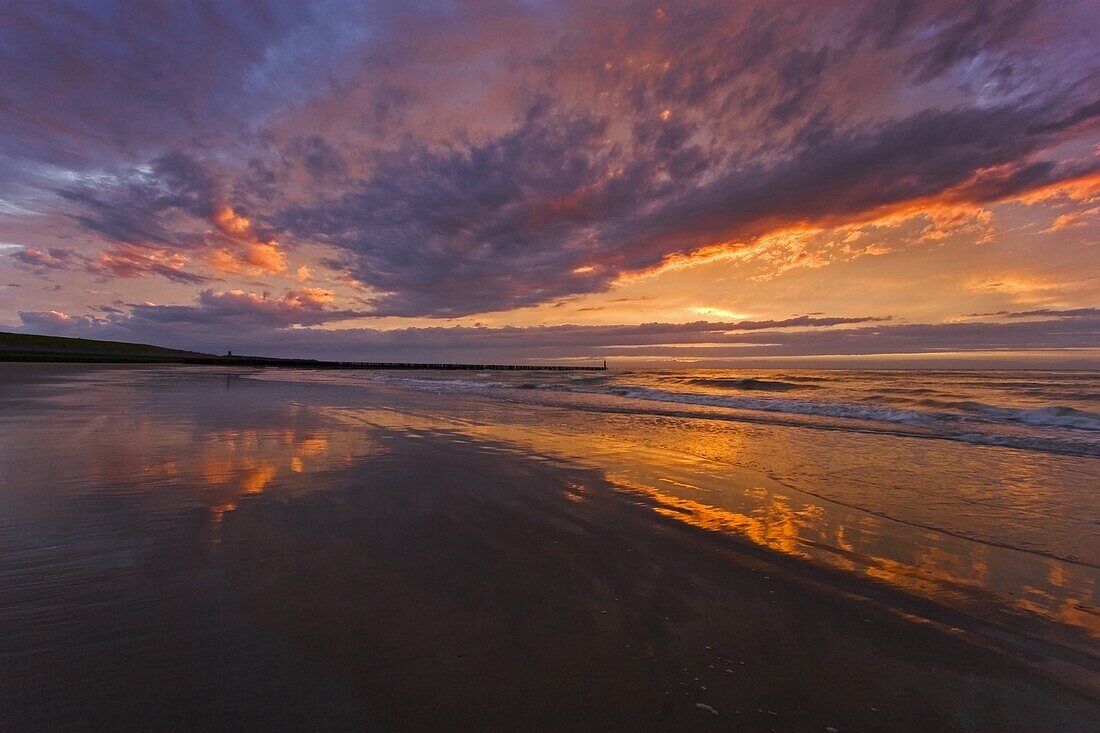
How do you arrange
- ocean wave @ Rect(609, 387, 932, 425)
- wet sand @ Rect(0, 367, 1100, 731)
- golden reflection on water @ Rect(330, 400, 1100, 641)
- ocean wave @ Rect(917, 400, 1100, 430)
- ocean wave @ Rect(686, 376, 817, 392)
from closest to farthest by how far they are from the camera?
wet sand @ Rect(0, 367, 1100, 731), golden reflection on water @ Rect(330, 400, 1100, 641), ocean wave @ Rect(917, 400, 1100, 430), ocean wave @ Rect(609, 387, 932, 425), ocean wave @ Rect(686, 376, 817, 392)

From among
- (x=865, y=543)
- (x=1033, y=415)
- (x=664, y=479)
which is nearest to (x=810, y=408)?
(x=1033, y=415)

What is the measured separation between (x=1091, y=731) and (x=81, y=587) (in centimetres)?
605

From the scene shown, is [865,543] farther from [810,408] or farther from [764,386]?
[764,386]

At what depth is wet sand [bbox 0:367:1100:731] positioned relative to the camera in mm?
2410

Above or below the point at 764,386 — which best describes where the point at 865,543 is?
below

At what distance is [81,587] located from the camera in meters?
3.56

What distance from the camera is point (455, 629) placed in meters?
3.08

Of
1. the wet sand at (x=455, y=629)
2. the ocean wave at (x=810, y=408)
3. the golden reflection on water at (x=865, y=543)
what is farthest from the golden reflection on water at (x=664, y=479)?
the ocean wave at (x=810, y=408)

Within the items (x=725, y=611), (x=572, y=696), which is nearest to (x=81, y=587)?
(x=572, y=696)

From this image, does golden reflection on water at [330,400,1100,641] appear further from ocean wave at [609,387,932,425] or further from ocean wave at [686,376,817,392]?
ocean wave at [686,376,817,392]

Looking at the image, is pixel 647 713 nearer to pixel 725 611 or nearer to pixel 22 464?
pixel 725 611

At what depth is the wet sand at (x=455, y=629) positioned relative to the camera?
241 centimetres

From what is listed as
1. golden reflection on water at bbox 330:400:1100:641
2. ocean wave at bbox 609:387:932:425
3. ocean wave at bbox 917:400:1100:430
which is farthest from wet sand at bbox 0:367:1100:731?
ocean wave at bbox 917:400:1100:430

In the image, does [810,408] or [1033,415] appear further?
[810,408]
